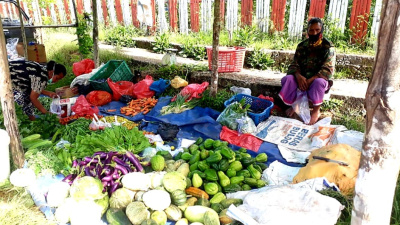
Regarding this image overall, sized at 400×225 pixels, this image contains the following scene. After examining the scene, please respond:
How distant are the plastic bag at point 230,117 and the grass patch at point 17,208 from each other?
8.63ft

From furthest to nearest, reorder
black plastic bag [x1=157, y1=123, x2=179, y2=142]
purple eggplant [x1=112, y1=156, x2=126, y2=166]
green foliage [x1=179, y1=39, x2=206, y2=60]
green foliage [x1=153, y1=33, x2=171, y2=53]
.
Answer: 1. green foliage [x1=153, y1=33, x2=171, y2=53]
2. green foliage [x1=179, y1=39, x2=206, y2=60]
3. black plastic bag [x1=157, y1=123, x2=179, y2=142]
4. purple eggplant [x1=112, y1=156, x2=126, y2=166]

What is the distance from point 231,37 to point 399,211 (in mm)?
6502

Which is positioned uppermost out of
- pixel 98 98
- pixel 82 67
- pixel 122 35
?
pixel 122 35

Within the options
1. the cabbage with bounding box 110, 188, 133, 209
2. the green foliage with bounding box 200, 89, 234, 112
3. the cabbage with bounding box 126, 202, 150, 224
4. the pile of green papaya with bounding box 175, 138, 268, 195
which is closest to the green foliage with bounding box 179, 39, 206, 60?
the green foliage with bounding box 200, 89, 234, 112

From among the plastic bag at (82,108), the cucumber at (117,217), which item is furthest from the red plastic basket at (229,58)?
the cucumber at (117,217)

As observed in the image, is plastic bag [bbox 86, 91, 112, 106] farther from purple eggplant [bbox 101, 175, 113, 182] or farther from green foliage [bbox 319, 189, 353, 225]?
green foliage [bbox 319, 189, 353, 225]

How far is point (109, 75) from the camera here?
270 inches

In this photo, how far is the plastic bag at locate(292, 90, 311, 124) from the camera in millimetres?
A: 4816

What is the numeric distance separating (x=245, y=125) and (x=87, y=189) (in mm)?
2397

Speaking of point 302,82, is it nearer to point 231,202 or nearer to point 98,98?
point 231,202

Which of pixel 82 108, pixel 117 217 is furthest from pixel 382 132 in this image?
pixel 82 108

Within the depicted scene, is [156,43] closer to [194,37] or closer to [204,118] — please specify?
[194,37]

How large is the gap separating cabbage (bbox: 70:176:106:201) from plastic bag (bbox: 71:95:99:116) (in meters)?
2.62

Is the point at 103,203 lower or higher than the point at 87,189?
lower
